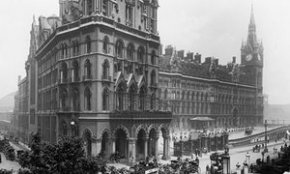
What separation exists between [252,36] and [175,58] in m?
54.7

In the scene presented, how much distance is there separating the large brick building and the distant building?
3143cm

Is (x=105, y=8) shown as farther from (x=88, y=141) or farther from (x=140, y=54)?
(x=88, y=141)

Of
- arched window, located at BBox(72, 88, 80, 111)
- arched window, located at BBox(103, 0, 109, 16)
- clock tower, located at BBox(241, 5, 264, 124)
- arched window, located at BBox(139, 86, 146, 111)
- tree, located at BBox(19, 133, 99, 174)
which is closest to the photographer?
tree, located at BBox(19, 133, 99, 174)

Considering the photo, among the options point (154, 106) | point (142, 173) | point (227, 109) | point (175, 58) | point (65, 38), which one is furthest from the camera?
point (227, 109)

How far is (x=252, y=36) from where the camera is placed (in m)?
129

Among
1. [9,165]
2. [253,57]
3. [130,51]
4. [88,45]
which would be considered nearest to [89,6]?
[88,45]

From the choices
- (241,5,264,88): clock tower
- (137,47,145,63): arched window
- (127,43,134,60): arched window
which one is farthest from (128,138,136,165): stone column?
(241,5,264,88): clock tower

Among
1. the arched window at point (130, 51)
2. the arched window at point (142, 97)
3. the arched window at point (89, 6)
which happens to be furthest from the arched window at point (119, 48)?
the arched window at point (142, 97)

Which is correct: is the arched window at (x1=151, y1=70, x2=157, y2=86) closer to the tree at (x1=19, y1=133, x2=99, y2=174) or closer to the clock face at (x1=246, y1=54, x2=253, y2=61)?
the tree at (x1=19, y1=133, x2=99, y2=174)

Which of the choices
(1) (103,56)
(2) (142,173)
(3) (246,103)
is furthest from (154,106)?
(3) (246,103)

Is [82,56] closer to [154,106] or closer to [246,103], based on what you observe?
[154,106]

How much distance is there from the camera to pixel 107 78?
1709 inches

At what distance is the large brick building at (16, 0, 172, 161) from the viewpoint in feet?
139

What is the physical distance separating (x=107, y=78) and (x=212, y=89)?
61.1 m
